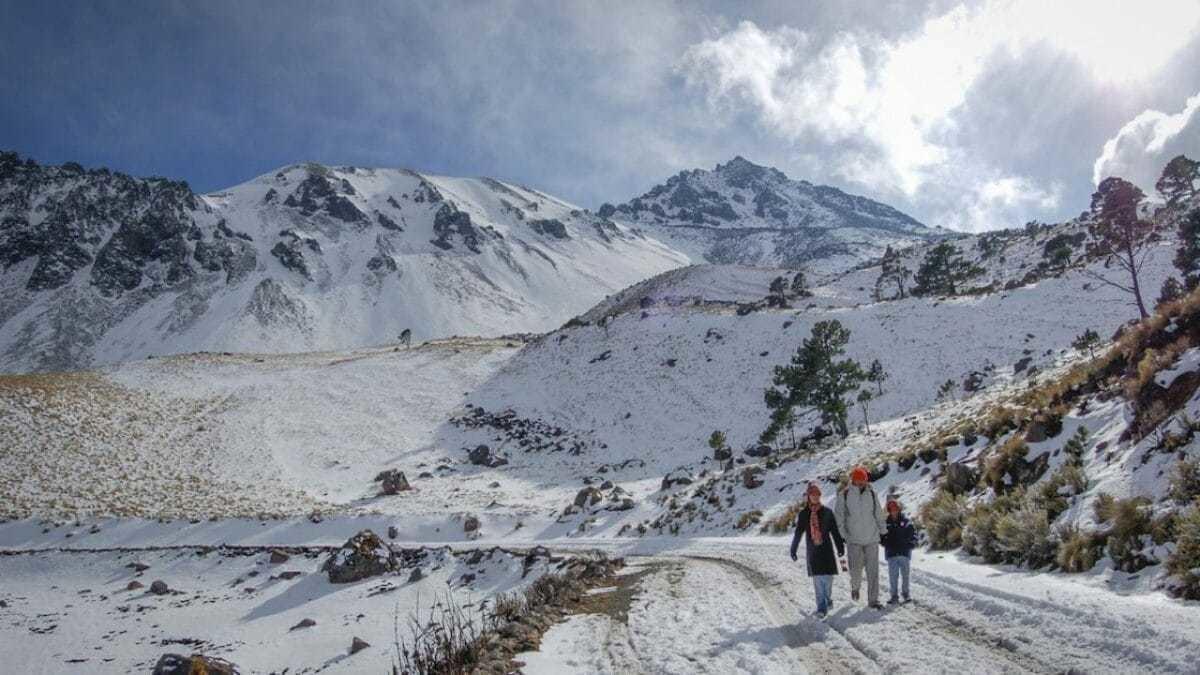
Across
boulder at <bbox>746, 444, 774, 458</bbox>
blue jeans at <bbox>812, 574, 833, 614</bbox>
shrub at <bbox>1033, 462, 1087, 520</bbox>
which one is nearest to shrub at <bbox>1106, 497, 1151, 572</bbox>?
shrub at <bbox>1033, 462, 1087, 520</bbox>

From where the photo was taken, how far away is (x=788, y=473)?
91.5ft

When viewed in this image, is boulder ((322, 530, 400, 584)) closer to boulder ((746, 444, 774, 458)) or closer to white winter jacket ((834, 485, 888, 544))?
white winter jacket ((834, 485, 888, 544))

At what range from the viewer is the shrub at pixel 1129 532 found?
809cm

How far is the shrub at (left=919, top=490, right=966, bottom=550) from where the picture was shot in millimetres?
12969

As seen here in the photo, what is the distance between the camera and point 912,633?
7359 millimetres

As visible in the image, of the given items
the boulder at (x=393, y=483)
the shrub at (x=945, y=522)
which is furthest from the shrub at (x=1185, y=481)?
the boulder at (x=393, y=483)

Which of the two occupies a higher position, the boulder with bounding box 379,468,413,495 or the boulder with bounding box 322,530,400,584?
the boulder with bounding box 379,468,413,495

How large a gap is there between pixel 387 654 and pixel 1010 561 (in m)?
11.0

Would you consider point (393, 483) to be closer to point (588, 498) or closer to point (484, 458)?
point (484, 458)

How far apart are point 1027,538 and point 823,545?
3.65m

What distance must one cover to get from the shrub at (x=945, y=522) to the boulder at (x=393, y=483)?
29574 millimetres

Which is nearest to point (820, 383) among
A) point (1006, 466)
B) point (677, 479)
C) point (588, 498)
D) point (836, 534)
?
point (677, 479)

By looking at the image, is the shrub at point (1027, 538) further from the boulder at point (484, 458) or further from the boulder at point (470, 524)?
the boulder at point (484, 458)

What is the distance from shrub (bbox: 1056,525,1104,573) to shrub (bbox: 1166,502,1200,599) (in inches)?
55.4
